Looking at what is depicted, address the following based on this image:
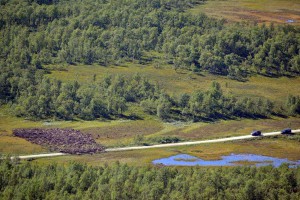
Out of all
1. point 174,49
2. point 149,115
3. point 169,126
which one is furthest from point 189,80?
point 169,126

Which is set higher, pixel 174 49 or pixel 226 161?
pixel 174 49

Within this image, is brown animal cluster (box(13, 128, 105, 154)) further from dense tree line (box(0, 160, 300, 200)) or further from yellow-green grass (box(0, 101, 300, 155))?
dense tree line (box(0, 160, 300, 200))

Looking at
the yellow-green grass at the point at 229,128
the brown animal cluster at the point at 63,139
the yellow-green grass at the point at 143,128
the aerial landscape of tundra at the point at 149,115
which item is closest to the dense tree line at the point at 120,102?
the aerial landscape of tundra at the point at 149,115

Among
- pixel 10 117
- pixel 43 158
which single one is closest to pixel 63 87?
pixel 10 117

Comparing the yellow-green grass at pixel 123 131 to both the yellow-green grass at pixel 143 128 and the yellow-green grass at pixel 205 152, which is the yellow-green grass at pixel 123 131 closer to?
the yellow-green grass at pixel 143 128

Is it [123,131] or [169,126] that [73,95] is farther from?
[169,126]

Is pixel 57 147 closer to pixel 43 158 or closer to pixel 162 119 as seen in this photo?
pixel 43 158
